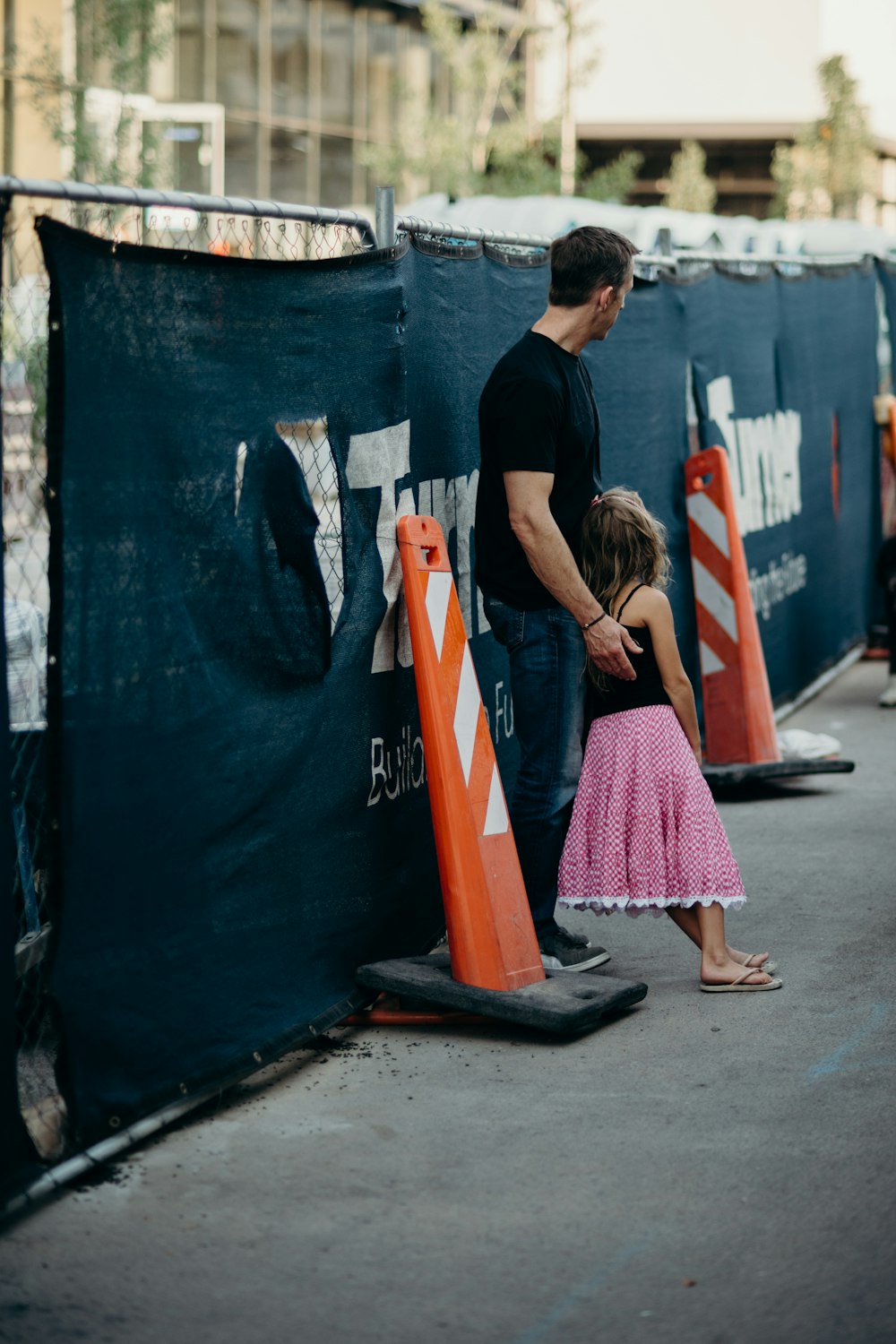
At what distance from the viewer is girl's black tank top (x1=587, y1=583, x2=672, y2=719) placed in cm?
521

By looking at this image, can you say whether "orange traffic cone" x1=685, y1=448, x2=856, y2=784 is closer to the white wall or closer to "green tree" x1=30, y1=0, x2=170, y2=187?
"green tree" x1=30, y1=0, x2=170, y2=187

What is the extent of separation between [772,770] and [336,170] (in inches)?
977

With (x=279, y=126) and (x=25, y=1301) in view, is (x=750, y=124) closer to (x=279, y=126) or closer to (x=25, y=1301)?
(x=279, y=126)

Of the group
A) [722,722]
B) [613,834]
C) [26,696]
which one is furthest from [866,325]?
[26,696]

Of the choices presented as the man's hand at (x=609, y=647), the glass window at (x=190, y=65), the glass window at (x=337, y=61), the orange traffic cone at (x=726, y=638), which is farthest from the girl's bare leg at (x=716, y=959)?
the glass window at (x=337, y=61)

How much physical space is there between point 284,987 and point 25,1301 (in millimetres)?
1421

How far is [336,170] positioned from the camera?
101 ft

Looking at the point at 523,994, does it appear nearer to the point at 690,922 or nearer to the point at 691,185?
the point at 690,922

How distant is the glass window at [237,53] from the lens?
2766 centimetres

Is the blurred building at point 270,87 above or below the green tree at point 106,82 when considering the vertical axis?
above

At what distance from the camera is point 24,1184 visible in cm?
369

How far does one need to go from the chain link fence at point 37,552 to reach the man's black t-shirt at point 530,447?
1.67 ft

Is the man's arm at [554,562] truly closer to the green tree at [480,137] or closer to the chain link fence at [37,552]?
the chain link fence at [37,552]

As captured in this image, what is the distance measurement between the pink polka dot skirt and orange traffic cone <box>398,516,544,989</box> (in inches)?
11.3
